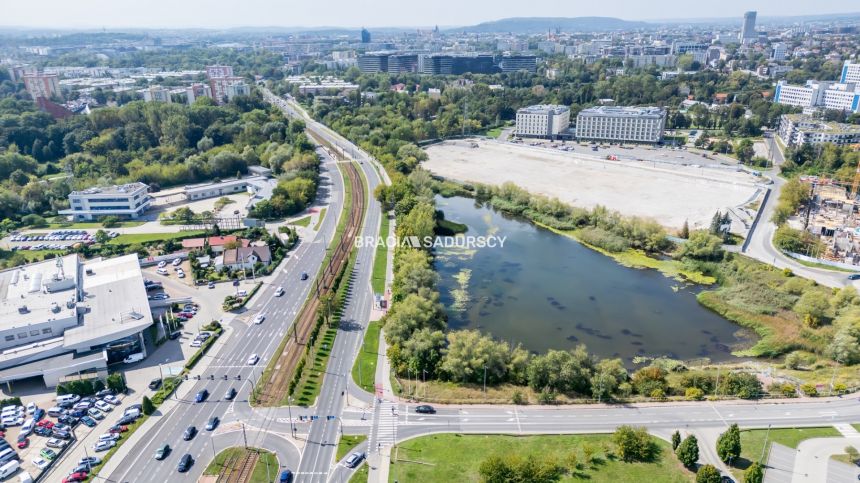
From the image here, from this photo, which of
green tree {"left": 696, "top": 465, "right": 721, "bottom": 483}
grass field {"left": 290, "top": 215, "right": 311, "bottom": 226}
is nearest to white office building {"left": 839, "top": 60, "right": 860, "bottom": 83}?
grass field {"left": 290, "top": 215, "right": 311, "bottom": 226}

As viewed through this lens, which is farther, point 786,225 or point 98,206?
point 98,206

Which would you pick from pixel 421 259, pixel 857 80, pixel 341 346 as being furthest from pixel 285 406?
pixel 857 80

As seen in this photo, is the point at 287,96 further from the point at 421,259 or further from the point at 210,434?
the point at 210,434

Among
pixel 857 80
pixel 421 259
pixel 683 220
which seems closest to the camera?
pixel 421 259

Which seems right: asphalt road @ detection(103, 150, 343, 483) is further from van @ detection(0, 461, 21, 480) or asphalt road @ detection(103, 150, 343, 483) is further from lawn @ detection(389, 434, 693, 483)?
lawn @ detection(389, 434, 693, 483)

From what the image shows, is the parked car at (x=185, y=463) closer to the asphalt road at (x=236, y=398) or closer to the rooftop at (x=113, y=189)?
the asphalt road at (x=236, y=398)

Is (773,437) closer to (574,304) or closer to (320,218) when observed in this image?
(574,304)
